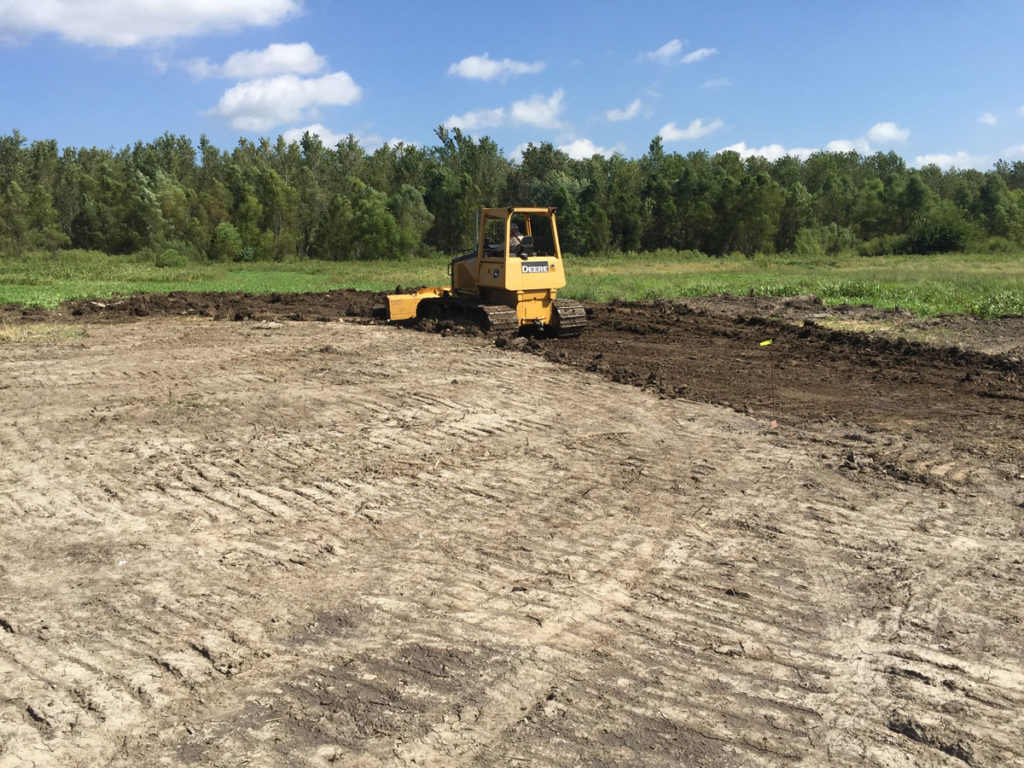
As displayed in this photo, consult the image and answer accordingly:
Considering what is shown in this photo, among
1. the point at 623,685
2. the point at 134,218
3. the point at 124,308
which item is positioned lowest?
the point at 623,685

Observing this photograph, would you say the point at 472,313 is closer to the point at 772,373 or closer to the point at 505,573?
the point at 772,373

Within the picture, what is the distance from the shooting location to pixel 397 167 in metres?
86.8

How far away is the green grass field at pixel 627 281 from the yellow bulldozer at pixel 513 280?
31.1 feet

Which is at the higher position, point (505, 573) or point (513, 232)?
point (513, 232)

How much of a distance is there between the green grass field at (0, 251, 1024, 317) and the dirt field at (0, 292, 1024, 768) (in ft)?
48.4

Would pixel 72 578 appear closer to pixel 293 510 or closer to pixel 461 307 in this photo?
pixel 293 510

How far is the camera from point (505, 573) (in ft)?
19.0

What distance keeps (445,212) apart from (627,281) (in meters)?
38.1

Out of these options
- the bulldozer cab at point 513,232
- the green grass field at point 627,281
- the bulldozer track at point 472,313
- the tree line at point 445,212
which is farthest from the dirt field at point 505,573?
the tree line at point 445,212

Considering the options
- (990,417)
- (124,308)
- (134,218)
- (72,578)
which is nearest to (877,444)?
(990,417)

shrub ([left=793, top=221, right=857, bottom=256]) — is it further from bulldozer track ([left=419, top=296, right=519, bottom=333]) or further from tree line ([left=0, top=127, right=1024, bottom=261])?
bulldozer track ([left=419, top=296, right=519, bottom=333])

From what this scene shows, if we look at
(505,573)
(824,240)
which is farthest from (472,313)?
(824,240)

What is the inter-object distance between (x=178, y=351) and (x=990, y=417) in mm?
12797

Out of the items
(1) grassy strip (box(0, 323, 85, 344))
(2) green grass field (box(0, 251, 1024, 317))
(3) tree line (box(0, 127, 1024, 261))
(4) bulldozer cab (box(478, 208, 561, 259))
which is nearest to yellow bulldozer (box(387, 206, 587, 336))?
(4) bulldozer cab (box(478, 208, 561, 259))
